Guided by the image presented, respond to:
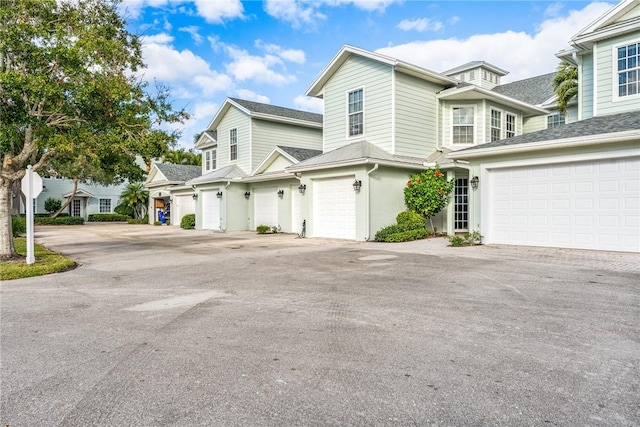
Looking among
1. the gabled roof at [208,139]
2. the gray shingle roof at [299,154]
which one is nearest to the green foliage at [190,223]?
the gabled roof at [208,139]

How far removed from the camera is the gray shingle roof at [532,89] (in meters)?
19.7

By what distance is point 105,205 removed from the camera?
40344mm

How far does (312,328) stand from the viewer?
4.47 metres

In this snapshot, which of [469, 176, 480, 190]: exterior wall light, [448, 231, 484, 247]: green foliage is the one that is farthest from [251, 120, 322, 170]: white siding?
[448, 231, 484, 247]: green foliage

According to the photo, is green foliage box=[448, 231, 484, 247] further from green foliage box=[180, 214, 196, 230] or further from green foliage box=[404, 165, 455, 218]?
green foliage box=[180, 214, 196, 230]

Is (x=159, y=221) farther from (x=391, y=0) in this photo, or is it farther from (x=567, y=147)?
(x=567, y=147)

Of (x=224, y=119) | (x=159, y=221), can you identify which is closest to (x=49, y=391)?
(x=224, y=119)

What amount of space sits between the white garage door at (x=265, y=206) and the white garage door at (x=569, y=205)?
11.2m

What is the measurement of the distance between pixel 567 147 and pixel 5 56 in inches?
568

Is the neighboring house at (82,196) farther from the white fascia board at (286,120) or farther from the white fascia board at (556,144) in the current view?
the white fascia board at (556,144)

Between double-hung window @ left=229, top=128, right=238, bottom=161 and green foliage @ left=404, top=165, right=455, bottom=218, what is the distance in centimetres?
1211

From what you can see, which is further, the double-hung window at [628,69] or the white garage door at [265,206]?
the white garage door at [265,206]

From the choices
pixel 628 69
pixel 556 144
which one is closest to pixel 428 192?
pixel 556 144

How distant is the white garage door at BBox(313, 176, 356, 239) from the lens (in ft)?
49.0
